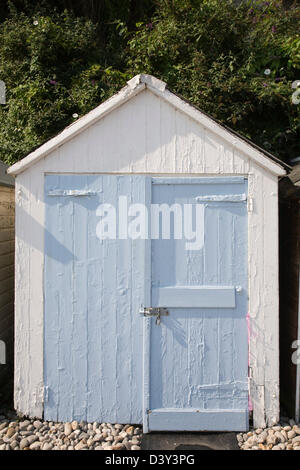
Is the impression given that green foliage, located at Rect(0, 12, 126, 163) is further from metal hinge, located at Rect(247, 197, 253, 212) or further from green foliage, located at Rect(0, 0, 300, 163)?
metal hinge, located at Rect(247, 197, 253, 212)

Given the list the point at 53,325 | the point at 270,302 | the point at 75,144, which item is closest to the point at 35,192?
the point at 75,144

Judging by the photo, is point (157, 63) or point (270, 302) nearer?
point (270, 302)

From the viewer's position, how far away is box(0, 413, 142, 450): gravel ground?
3.52 meters

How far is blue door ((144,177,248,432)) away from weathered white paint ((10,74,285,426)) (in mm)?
124

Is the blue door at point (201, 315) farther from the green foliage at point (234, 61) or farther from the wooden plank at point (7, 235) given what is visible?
the green foliage at point (234, 61)

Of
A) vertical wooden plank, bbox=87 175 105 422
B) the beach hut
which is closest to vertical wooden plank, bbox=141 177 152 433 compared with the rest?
vertical wooden plank, bbox=87 175 105 422

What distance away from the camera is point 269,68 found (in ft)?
20.0

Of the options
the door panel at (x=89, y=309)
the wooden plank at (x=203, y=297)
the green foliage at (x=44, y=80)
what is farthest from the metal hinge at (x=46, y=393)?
the green foliage at (x=44, y=80)

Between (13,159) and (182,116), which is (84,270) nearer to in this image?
Result: (182,116)

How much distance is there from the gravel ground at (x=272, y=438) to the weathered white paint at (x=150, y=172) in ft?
0.37

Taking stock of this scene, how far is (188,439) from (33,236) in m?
2.60

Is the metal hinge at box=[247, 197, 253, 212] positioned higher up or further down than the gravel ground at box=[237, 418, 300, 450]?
higher up

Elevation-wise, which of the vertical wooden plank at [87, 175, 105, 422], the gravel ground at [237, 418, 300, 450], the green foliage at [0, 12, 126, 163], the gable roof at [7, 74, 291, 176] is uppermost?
the green foliage at [0, 12, 126, 163]

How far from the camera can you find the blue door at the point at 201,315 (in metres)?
3.80
